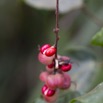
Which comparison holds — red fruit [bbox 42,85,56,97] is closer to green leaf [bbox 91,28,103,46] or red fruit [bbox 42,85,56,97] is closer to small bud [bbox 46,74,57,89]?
small bud [bbox 46,74,57,89]

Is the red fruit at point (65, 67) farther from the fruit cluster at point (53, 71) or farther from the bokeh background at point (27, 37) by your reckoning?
the bokeh background at point (27, 37)

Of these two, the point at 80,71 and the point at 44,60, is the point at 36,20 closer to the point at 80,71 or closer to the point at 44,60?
the point at 80,71

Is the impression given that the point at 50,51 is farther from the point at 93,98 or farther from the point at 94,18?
the point at 94,18

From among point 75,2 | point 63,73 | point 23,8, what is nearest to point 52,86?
point 63,73

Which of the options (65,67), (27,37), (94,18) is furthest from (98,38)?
(27,37)

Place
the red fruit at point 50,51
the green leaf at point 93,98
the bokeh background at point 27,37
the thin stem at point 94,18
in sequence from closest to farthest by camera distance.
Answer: the green leaf at point 93,98
the red fruit at point 50,51
the thin stem at point 94,18
the bokeh background at point 27,37

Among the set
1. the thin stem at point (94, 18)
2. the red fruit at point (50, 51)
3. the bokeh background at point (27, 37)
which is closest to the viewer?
the red fruit at point (50, 51)

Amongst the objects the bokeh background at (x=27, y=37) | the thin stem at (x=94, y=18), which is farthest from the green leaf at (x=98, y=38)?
the bokeh background at (x=27, y=37)

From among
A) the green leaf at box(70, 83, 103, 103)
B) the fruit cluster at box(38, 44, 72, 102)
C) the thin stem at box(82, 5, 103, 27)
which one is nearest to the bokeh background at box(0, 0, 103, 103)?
the thin stem at box(82, 5, 103, 27)
